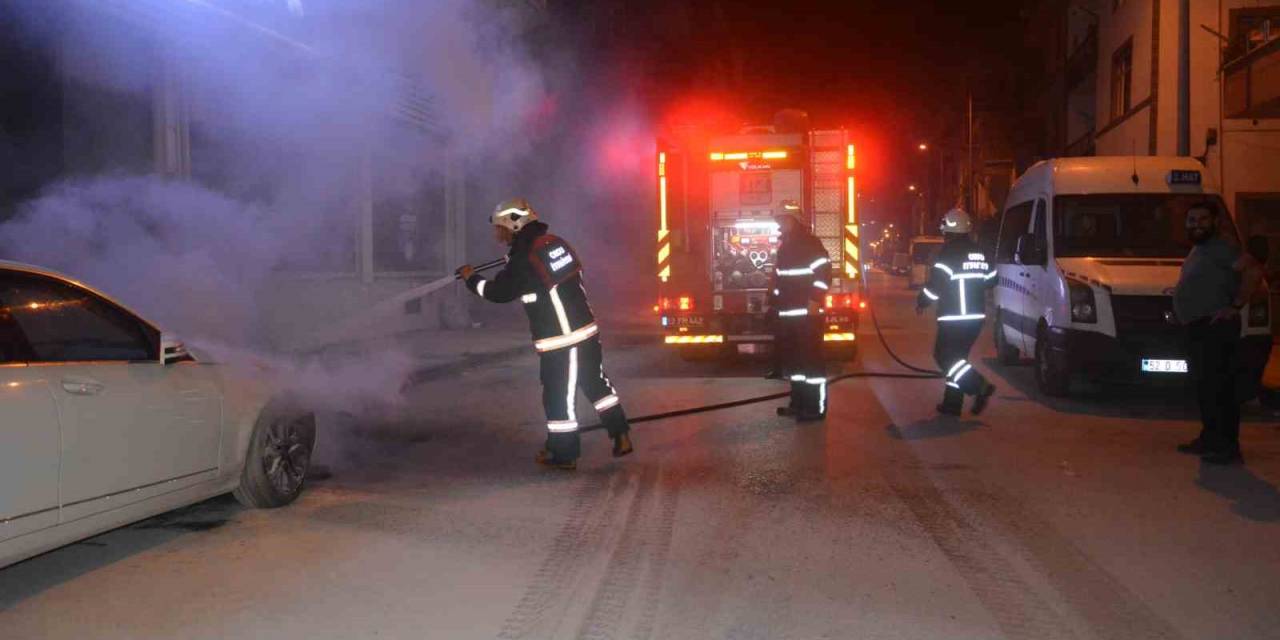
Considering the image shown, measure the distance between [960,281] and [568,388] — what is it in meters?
4.02

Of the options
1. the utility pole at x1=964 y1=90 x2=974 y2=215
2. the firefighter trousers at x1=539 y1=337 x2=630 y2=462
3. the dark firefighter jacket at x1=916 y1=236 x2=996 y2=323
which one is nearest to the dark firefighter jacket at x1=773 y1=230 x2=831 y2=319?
the dark firefighter jacket at x1=916 y1=236 x2=996 y2=323

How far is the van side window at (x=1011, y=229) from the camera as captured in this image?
1215 centimetres

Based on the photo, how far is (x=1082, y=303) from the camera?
9914mm

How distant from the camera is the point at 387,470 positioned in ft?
23.7

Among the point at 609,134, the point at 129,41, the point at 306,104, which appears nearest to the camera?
the point at 129,41

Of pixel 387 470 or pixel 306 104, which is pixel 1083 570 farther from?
pixel 306 104

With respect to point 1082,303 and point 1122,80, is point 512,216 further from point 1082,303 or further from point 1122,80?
point 1122,80

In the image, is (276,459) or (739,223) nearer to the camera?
(276,459)

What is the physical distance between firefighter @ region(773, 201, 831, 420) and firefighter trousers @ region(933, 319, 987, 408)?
3.70 ft

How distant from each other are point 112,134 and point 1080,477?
9.54 metres

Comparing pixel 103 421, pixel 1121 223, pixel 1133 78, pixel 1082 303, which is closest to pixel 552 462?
pixel 103 421

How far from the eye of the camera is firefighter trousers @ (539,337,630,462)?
22.7ft

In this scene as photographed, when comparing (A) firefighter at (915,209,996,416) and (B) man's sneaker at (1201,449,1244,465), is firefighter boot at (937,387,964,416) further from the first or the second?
(B) man's sneaker at (1201,449,1244,465)

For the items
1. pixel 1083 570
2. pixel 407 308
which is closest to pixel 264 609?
pixel 1083 570
